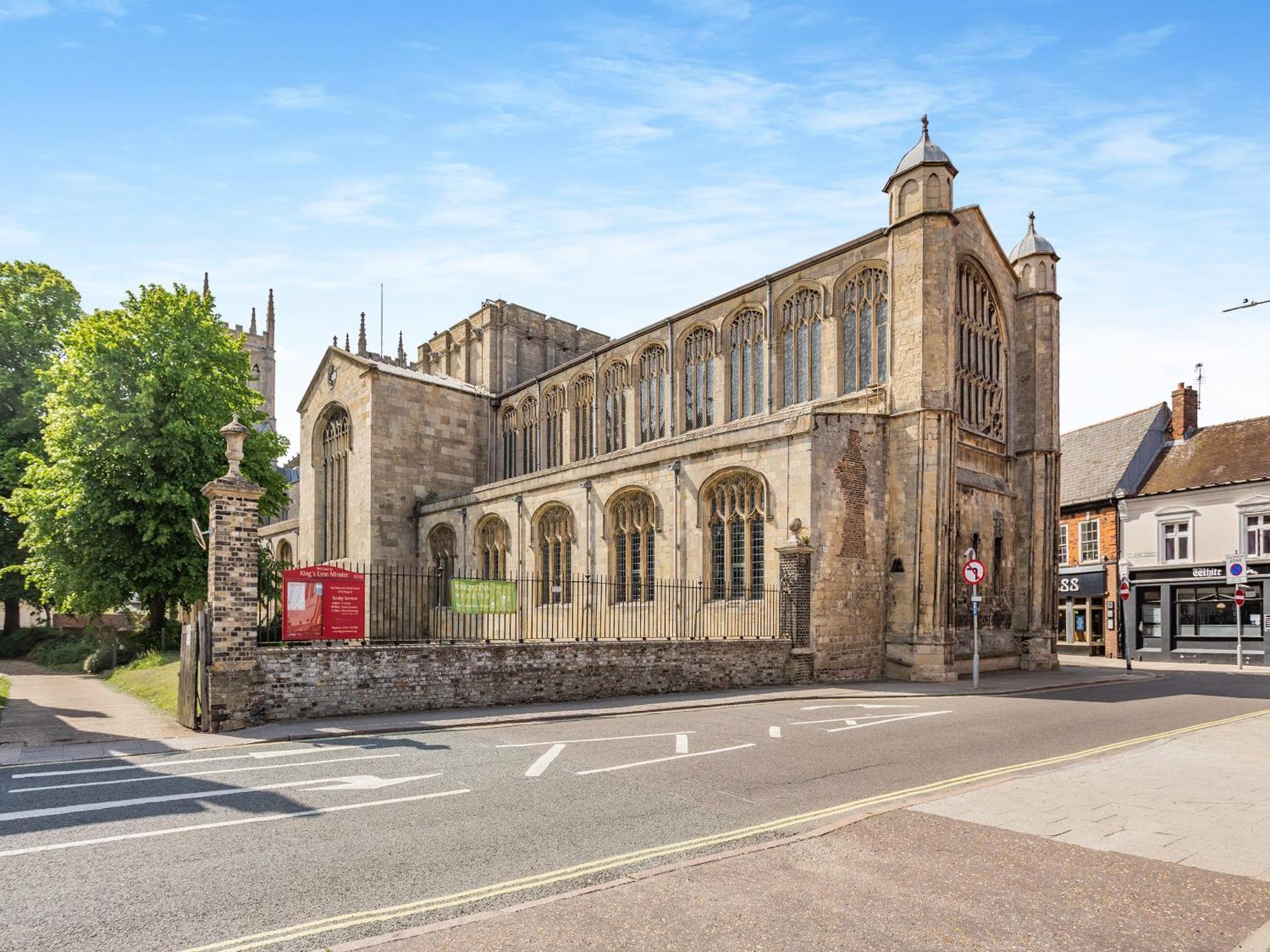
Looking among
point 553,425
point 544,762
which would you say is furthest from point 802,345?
point 544,762

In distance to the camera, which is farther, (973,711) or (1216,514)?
(1216,514)

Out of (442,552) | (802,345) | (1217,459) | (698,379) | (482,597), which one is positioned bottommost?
(482,597)

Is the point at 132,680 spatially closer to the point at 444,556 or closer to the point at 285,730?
the point at 285,730

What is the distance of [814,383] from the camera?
26.5 meters

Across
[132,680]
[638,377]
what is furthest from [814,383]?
[132,680]

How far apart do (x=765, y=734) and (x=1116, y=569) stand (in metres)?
29.9

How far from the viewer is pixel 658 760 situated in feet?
33.5

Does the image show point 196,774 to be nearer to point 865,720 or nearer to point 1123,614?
point 865,720

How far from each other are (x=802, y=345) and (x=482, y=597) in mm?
14197

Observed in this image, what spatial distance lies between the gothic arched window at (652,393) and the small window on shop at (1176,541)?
70.4 feet

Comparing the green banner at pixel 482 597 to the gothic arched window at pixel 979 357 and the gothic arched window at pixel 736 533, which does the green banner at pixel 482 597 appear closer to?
the gothic arched window at pixel 736 533

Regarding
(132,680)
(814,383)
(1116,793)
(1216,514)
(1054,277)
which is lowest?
(132,680)

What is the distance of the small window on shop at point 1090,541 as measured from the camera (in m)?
37.2

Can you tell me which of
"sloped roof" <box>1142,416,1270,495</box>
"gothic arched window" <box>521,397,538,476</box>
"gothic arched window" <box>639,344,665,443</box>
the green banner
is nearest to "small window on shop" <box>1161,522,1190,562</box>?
"sloped roof" <box>1142,416,1270,495</box>
